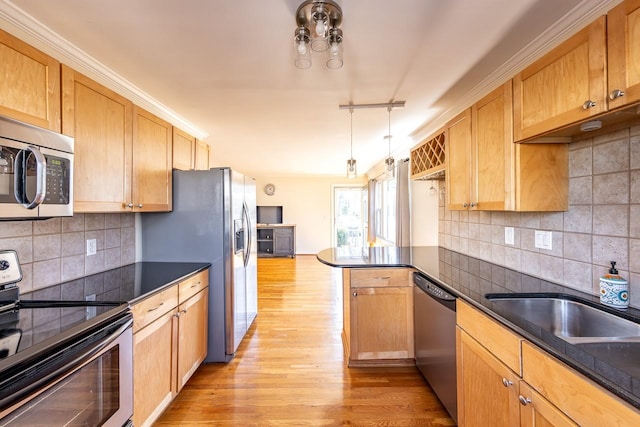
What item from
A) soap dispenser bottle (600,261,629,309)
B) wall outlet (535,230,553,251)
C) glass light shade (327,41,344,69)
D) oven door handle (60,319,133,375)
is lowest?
oven door handle (60,319,133,375)

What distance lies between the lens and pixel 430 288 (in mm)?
1849

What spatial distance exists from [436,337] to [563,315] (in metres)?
0.68

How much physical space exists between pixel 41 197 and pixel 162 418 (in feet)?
4.96

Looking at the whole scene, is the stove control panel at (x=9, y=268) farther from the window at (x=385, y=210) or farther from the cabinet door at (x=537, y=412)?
the window at (x=385, y=210)

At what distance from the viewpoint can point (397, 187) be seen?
13.3 ft

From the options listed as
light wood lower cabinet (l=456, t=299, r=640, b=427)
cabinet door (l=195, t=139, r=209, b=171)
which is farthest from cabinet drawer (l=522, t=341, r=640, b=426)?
cabinet door (l=195, t=139, r=209, b=171)

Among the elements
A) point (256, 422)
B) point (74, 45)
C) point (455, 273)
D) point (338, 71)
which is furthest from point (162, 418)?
point (338, 71)

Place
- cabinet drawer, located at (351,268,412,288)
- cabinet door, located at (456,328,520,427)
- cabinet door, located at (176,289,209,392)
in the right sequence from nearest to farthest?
1. cabinet door, located at (456,328,520,427)
2. cabinet door, located at (176,289,209,392)
3. cabinet drawer, located at (351,268,412,288)

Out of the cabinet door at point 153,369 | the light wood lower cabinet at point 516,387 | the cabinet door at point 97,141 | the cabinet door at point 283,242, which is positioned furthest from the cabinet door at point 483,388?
the cabinet door at point 283,242

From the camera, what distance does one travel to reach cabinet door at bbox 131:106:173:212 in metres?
1.95

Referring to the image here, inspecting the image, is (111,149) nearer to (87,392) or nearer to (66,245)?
(66,245)

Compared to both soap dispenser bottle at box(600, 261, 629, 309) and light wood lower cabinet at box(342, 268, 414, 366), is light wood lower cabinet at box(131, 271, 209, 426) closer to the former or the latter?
light wood lower cabinet at box(342, 268, 414, 366)

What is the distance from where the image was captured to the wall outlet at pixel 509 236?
1.93 meters

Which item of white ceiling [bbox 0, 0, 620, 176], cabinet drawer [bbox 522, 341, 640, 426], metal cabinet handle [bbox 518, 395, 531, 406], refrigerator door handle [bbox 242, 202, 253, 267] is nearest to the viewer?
cabinet drawer [bbox 522, 341, 640, 426]
